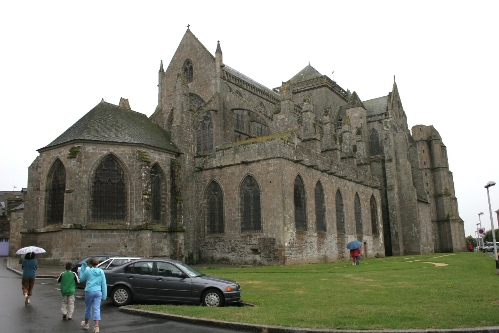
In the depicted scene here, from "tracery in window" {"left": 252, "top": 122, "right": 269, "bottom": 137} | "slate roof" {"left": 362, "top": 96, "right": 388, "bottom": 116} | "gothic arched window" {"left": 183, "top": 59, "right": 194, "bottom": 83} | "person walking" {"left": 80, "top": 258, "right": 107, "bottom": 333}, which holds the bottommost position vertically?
"person walking" {"left": 80, "top": 258, "right": 107, "bottom": 333}

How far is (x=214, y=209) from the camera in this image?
33.0 m

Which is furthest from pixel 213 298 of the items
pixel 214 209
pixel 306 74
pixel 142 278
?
pixel 306 74

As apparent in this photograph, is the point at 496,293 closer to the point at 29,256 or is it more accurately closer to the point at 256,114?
the point at 29,256

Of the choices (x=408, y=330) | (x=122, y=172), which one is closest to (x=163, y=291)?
(x=408, y=330)

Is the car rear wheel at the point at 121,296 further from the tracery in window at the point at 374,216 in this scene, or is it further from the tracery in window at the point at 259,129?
the tracery in window at the point at 374,216

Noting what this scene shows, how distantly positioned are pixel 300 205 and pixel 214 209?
6.37 metres

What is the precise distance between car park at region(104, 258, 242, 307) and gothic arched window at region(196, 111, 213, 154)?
77.9 ft

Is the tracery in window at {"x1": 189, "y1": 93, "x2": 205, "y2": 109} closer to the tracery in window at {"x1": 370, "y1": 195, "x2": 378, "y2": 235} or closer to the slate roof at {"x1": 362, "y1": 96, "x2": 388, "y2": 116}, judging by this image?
the tracery in window at {"x1": 370, "y1": 195, "x2": 378, "y2": 235}

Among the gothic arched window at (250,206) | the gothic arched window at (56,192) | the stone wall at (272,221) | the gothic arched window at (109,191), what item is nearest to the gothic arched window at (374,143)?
the stone wall at (272,221)

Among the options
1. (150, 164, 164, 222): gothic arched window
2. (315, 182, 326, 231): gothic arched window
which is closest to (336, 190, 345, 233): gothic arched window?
(315, 182, 326, 231): gothic arched window

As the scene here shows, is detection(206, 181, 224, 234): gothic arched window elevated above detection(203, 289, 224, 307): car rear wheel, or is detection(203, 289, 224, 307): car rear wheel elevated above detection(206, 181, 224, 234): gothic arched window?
detection(206, 181, 224, 234): gothic arched window

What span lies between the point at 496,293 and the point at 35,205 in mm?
27597

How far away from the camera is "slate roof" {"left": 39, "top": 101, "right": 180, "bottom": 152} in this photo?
2914 centimetres

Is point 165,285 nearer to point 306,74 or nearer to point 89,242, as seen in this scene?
point 89,242
